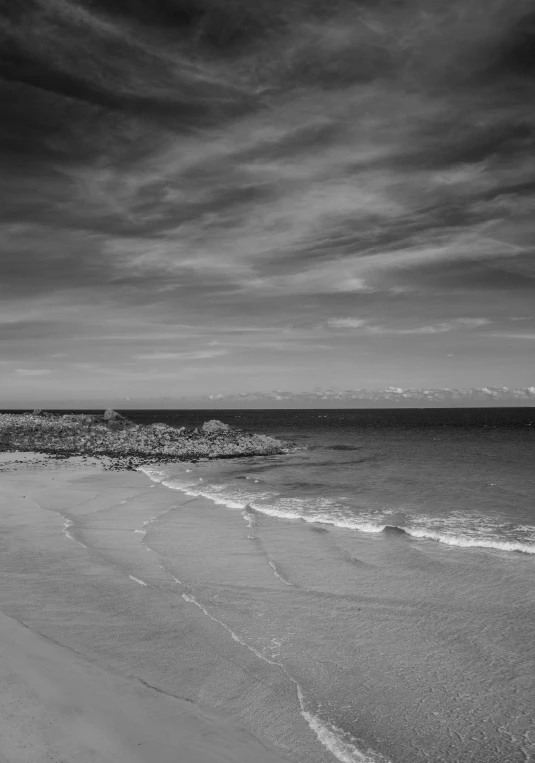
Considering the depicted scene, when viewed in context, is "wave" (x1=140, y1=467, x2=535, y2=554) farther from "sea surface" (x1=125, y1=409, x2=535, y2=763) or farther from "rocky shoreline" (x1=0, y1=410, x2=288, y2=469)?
"rocky shoreline" (x1=0, y1=410, x2=288, y2=469)

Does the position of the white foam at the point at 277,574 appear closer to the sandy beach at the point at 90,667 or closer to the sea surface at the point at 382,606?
the sea surface at the point at 382,606

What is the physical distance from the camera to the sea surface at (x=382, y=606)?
7.36 m

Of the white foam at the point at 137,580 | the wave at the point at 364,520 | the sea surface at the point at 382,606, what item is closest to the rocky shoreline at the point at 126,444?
the wave at the point at 364,520

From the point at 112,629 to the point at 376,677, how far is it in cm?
527

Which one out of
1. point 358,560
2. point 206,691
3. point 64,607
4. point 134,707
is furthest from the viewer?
point 358,560

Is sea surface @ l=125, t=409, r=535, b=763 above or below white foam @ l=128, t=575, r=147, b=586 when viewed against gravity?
above

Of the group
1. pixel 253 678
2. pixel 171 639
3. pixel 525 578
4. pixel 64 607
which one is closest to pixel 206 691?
pixel 253 678

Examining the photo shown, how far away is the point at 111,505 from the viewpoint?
935 inches

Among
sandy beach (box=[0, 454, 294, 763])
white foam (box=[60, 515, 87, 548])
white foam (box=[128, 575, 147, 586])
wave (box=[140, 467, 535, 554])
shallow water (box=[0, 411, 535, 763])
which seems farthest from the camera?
wave (box=[140, 467, 535, 554])

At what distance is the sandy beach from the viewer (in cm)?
656

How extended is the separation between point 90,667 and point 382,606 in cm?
638

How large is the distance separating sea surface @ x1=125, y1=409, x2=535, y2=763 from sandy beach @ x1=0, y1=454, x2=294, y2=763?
1052 mm

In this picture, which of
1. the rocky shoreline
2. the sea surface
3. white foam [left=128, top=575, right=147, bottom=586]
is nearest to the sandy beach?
white foam [left=128, top=575, right=147, bottom=586]

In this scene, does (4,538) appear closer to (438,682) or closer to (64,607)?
(64,607)
